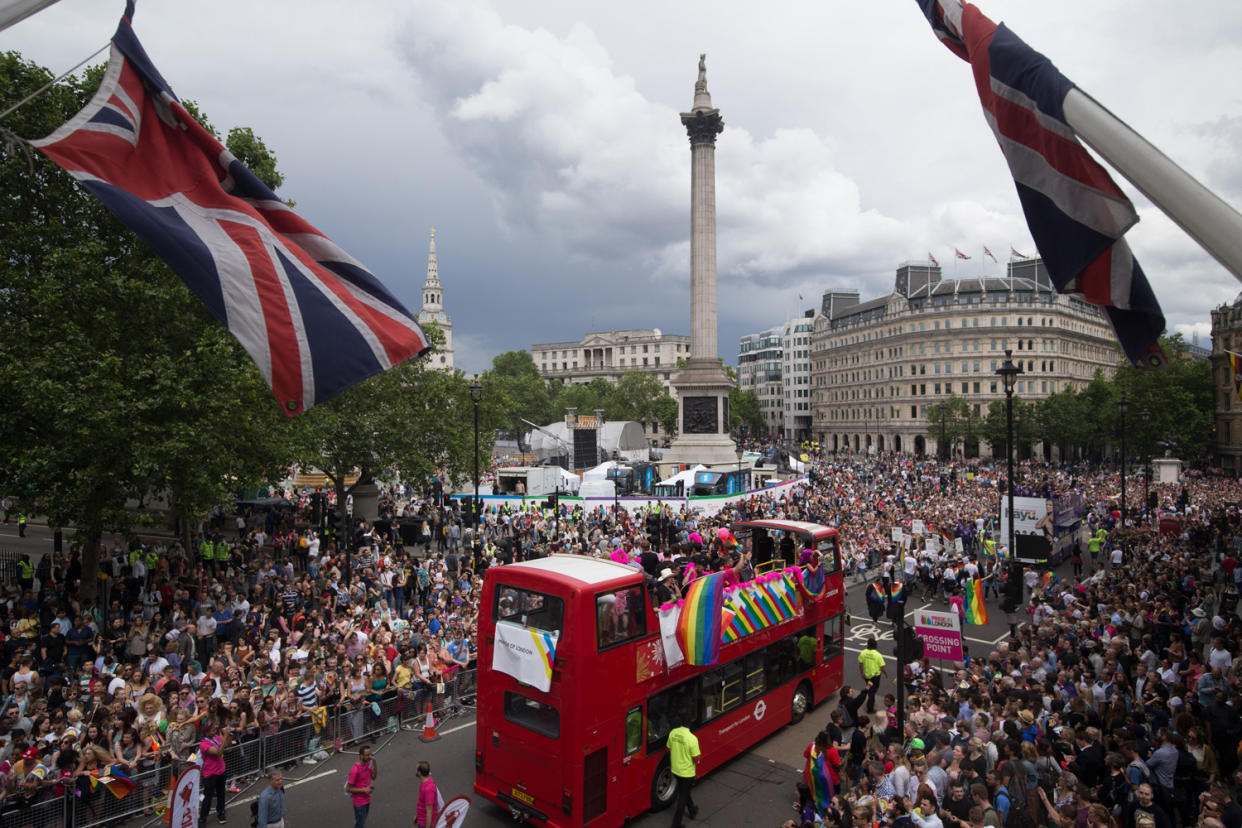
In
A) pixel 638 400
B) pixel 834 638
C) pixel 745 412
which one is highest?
pixel 638 400

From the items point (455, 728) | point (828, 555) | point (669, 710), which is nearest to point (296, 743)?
point (455, 728)

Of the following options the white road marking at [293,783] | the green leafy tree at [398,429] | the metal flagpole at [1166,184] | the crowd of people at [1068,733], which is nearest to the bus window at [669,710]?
the crowd of people at [1068,733]

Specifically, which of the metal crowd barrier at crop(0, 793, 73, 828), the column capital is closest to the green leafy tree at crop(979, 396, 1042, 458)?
the column capital

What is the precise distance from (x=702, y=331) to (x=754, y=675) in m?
39.4

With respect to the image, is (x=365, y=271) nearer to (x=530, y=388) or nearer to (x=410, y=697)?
(x=410, y=697)

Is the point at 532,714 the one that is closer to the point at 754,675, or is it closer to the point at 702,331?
the point at 754,675

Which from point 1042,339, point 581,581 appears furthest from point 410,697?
point 1042,339

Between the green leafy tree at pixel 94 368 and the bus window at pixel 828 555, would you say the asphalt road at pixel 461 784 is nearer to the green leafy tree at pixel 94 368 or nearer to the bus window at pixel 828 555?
the bus window at pixel 828 555

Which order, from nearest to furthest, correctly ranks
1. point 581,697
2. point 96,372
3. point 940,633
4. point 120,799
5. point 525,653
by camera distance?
point 581,697 < point 525,653 < point 120,799 < point 940,633 < point 96,372

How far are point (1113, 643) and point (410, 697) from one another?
12.0 meters

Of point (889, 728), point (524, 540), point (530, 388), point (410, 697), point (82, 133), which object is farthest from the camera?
point (530, 388)

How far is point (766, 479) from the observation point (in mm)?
44062

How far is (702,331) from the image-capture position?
49719 millimetres

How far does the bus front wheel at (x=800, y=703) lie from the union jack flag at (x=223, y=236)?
9.93 metres
